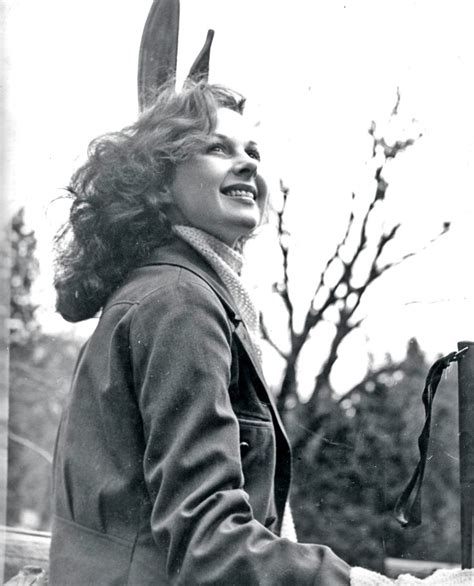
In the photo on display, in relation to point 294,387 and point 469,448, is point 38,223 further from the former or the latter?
point 469,448

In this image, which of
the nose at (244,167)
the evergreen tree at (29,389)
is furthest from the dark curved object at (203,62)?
the evergreen tree at (29,389)

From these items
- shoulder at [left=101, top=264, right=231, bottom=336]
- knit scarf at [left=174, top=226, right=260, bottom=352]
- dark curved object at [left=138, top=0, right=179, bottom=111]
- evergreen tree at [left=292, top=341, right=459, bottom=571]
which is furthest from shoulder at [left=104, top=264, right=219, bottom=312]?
evergreen tree at [left=292, top=341, right=459, bottom=571]

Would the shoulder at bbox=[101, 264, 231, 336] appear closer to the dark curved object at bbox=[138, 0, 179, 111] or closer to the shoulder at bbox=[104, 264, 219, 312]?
the shoulder at bbox=[104, 264, 219, 312]

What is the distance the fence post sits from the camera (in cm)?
151

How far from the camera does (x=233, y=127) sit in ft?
5.83

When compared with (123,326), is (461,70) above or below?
above

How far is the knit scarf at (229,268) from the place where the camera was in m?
1.64

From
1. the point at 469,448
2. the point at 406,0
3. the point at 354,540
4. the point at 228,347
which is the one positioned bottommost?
the point at 354,540

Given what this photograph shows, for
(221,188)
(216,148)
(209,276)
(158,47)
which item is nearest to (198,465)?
(209,276)

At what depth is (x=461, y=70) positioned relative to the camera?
2064 mm

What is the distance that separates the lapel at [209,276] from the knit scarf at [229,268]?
0.5 inches

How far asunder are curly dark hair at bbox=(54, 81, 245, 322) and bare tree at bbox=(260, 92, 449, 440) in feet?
1.68

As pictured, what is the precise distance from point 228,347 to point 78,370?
1.00 ft

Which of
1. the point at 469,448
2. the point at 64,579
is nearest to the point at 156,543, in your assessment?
the point at 64,579
